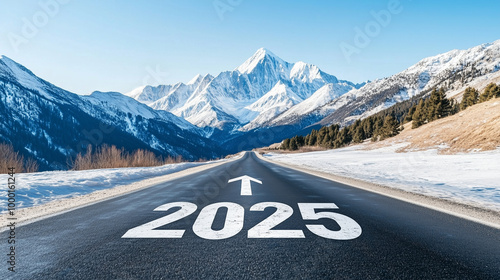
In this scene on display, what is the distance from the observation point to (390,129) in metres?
61.2

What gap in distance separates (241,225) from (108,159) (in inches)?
926

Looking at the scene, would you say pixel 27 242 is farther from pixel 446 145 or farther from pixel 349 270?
pixel 446 145

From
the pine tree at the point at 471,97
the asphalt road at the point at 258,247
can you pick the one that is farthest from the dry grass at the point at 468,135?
the pine tree at the point at 471,97

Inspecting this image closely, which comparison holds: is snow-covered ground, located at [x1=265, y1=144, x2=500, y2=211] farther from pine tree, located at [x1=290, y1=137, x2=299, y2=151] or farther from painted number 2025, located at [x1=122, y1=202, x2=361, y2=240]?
pine tree, located at [x1=290, y1=137, x2=299, y2=151]

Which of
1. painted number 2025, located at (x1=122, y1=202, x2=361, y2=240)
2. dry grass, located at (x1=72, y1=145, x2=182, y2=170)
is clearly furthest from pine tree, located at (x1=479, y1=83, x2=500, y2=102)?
painted number 2025, located at (x1=122, y1=202, x2=361, y2=240)

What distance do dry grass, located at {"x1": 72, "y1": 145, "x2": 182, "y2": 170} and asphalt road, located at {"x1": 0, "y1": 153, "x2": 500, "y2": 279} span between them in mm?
19324

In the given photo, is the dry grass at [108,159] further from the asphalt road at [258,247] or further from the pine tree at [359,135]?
the pine tree at [359,135]

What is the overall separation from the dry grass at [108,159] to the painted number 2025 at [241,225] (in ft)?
64.4

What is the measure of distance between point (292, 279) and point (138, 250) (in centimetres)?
162

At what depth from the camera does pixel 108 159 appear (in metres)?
23.2

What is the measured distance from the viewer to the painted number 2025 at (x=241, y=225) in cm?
311

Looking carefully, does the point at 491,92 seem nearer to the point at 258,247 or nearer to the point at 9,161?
the point at 258,247

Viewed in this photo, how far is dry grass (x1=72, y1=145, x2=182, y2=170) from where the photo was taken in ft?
67.7

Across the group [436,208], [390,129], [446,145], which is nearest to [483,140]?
[446,145]
